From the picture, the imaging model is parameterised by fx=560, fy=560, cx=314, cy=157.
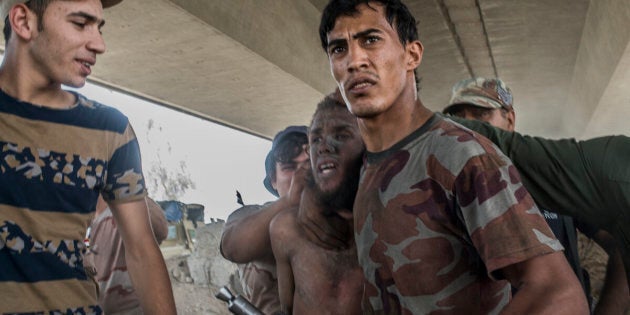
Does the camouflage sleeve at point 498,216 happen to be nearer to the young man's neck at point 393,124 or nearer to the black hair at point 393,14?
the young man's neck at point 393,124

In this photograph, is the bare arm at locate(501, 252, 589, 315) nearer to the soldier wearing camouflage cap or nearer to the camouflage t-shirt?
the camouflage t-shirt

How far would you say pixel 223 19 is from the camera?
4668 mm

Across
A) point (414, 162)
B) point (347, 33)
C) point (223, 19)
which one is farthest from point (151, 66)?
point (414, 162)

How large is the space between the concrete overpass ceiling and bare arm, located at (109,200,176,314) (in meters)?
2.32

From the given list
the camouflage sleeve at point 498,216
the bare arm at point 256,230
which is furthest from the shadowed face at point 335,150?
the camouflage sleeve at point 498,216

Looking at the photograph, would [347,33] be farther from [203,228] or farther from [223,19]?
[203,228]

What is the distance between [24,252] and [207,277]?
8338mm

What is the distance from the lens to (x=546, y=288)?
141 centimetres

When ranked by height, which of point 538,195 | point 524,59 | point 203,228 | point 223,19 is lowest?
point 203,228

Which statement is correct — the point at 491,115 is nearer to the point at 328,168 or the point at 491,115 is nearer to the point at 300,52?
the point at 328,168

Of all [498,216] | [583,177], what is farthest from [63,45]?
[583,177]

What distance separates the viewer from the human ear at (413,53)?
2104 mm

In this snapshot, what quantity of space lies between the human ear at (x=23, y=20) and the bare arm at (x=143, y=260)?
69 cm

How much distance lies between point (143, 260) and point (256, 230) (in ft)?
3.09
